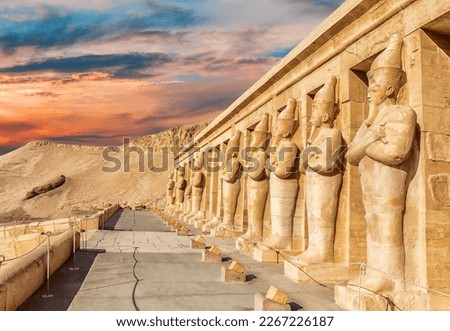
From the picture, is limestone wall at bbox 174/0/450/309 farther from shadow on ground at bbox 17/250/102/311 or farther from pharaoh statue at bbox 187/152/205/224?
pharaoh statue at bbox 187/152/205/224

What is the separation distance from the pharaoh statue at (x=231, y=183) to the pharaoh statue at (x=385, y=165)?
26.3 ft

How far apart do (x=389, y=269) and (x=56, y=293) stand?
451 cm

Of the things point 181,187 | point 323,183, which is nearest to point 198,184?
point 181,187

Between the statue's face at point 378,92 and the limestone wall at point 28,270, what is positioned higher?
the statue's face at point 378,92

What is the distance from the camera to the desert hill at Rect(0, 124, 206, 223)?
56.0 m

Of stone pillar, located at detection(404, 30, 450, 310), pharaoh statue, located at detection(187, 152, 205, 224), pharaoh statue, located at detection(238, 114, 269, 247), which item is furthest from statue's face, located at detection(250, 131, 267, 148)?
pharaoh statue, located at detection(187, 152, 205, 224)

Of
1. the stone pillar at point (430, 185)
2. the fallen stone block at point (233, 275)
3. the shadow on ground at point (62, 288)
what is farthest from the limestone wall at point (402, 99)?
the shadow on ground at point (62, 288)

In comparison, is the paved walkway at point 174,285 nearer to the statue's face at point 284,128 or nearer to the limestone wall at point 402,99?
the limestone wall at point 402,99

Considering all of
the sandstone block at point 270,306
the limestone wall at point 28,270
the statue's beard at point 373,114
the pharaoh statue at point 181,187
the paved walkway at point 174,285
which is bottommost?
the paved walkway at point 174,285

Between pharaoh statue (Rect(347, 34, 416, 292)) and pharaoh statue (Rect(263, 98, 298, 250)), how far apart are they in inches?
118

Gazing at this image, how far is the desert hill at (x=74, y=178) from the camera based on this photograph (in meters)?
56.0

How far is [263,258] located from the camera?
9.15 m
